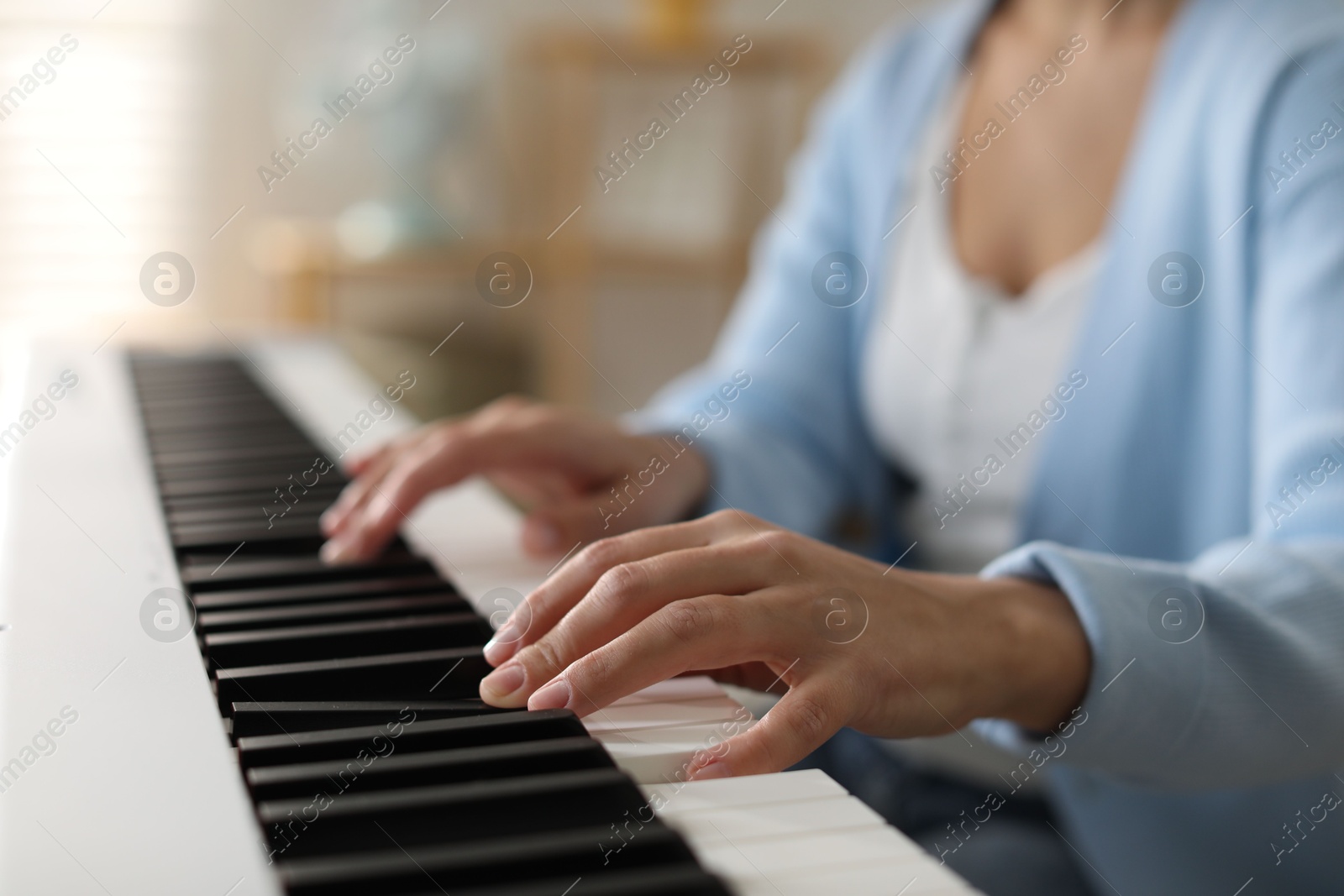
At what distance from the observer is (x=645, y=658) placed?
0.43 metres

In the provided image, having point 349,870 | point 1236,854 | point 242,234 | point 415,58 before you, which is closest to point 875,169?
point 1236,854

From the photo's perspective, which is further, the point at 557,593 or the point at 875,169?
the point at 875,169

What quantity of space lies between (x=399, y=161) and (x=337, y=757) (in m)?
2.39

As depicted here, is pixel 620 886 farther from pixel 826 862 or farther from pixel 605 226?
pixel 605 226

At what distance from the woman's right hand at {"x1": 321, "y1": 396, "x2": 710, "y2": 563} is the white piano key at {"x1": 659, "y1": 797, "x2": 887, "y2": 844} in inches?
12.5

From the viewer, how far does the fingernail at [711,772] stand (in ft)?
1.29

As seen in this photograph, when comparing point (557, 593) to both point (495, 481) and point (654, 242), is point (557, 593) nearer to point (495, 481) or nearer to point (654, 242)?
point (495, 481)

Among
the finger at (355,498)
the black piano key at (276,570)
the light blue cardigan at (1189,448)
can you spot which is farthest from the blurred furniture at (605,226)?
the black piano key at (276,570)

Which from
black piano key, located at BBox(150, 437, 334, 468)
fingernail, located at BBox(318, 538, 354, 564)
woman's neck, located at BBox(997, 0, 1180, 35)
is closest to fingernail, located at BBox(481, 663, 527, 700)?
fingernail, located at BBox(318, 538, 354, 564)

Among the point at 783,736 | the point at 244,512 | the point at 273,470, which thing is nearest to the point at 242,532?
the point at 244,512

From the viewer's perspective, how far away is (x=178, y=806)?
1.17ft

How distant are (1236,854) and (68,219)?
2.68 metres

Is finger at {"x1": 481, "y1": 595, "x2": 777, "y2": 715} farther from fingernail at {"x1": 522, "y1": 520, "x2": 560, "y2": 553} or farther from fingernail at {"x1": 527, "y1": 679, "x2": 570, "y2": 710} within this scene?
fingernail at {"x1": 522, "y1": 520, "x2": 560, "y2": 553}

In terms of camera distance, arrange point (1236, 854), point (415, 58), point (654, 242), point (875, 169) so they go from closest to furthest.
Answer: point (1236, 854), point (875, 169), point (415, 58), point (654, 242)
